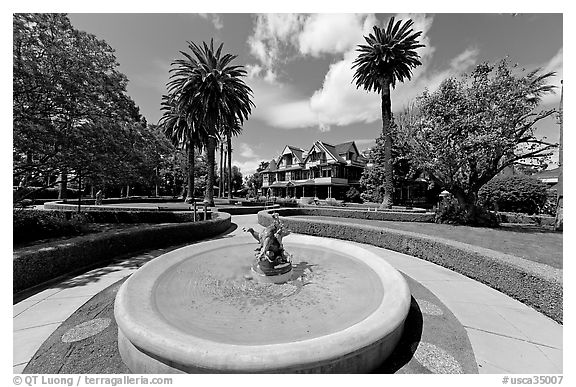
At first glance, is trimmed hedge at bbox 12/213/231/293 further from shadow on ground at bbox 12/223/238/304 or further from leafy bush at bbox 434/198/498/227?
leafy bush at bbox 434/198/498/227

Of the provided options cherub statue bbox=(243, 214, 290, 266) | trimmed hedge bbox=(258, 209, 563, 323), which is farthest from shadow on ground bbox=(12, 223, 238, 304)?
trimmed hedge bbox=(258, 209, 563, 323)

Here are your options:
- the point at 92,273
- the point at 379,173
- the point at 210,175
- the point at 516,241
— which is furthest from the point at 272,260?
the point at 379,173

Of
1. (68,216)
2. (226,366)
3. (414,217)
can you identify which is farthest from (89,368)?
(414,217)

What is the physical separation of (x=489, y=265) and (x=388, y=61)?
27784mm

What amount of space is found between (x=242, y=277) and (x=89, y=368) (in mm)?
3528

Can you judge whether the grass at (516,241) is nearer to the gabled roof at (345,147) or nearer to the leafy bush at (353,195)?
the leafy bush at (353,195)

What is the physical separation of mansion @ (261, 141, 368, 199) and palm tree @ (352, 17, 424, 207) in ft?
57.4

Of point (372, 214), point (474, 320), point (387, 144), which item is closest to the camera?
point (474, 320)

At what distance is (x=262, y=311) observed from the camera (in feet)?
15.6

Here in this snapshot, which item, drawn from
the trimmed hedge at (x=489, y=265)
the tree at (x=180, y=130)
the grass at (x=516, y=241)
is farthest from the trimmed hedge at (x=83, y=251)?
the tree at (x=180, y=130)

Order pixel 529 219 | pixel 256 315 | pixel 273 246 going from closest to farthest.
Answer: pixel 256 315, pixel 273 246, pixel 529 219

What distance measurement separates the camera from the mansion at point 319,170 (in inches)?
1812

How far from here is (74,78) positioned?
893 centimetres

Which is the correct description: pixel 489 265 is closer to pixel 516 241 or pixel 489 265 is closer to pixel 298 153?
pixel 516 241
